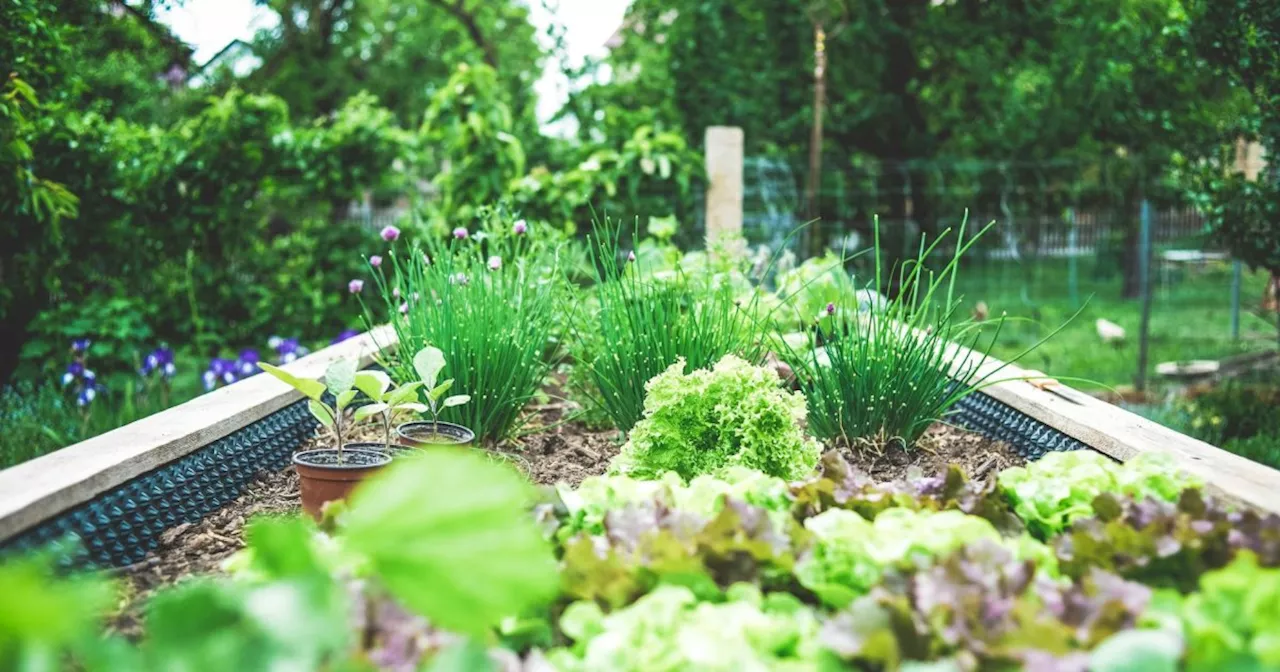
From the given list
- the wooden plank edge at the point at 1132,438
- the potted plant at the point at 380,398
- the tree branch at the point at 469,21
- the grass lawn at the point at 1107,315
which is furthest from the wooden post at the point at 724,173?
the tree branch at the point at 469,21

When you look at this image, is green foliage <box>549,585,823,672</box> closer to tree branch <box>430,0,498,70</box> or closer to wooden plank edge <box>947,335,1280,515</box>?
wooden plank edge <box>947,335,1280,515</box>

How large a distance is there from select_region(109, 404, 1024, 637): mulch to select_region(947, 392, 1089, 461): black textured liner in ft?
0.13

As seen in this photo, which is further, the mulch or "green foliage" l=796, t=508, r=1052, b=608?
the mulch

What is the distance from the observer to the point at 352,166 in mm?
5977

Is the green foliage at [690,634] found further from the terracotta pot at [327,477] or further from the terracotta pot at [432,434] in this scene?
the terracotta pot at [432,434]

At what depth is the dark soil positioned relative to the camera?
2.51 m

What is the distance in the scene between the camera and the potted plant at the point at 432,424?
2.26 metres

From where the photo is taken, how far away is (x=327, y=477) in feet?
6.71

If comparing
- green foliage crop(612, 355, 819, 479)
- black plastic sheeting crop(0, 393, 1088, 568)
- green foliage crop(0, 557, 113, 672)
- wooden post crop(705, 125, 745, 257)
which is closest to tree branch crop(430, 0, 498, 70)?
wooden post crop(705, 125, 745, 257)

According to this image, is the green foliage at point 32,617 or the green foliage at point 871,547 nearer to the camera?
the green foliage at point 32,617

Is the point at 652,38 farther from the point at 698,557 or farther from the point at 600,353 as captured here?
the point at 698,557

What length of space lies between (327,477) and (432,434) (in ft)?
1.30

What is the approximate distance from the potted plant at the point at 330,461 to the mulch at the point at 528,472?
0.60 feet

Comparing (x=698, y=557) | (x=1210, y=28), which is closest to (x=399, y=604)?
(x=698, y=557)
